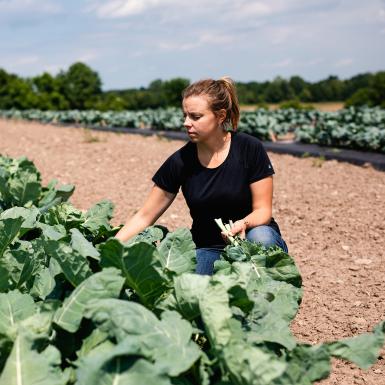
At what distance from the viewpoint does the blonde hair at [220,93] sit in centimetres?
340

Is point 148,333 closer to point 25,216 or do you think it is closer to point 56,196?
point 25,216

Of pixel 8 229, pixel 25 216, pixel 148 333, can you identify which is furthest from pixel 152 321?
pixel 25 216

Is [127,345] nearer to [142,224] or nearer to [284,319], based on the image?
[284,319]

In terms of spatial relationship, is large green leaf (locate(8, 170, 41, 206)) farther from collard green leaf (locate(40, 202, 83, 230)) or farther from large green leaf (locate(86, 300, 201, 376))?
large green leaf (locate(86, 300, 201, 376))

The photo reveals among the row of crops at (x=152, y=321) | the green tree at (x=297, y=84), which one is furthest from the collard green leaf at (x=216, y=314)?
the green tree at (x=297, y=84)

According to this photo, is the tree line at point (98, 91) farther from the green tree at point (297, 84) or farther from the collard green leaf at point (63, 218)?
the collard green leaf at point (63, 218)

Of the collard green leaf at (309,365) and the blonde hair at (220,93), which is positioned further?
the blonde hair at (220,93)

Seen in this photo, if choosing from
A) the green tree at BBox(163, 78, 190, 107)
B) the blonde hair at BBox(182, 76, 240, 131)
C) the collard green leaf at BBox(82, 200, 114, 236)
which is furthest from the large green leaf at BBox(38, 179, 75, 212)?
the green tree at BBox(163, 78, 190, 107)

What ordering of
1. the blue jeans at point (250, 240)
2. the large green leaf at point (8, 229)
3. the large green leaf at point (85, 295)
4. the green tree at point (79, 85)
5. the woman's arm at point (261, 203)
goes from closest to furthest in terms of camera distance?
the large green leaf at point (85, 295)
the large green leaf at point (8, 229)
the blue jeans at point (250, 240)
the woman's arm at point (261, 203)
the green tree at point (79, 85)

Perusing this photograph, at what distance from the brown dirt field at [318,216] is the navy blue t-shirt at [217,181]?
0.88 metres

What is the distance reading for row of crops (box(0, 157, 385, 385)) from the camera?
5.50ft

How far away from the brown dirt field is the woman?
806 millimetres

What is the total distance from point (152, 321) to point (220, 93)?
6.32 ft

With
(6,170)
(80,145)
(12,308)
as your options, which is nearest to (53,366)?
(12,308)
